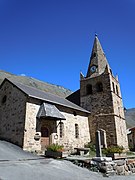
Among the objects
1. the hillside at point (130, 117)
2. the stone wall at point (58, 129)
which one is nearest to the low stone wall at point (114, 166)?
the stone wall at point (58, 129)

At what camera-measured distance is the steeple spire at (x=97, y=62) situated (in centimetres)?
2628

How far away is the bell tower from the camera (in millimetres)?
21938

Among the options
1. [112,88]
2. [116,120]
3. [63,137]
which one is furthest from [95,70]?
[63,137]

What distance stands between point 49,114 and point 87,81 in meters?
12.3

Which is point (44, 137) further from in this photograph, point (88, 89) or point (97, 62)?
point (97, 62)

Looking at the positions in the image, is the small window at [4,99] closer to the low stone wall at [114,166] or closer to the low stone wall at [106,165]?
the low stone wall at [106,165]

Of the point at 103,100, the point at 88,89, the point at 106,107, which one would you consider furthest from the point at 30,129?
the point at 88,89

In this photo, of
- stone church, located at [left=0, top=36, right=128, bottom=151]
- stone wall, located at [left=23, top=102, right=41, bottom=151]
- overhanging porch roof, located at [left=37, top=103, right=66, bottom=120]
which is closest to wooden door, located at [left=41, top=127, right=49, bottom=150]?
stone church, located at [left=0, top=36, right=128, bottom=151]

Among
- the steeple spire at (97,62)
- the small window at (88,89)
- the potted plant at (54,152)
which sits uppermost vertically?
the steeple spire at (97,62)

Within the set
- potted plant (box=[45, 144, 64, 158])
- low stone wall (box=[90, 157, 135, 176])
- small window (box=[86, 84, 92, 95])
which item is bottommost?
low stone wall (box=[90, 157, 135, 176])

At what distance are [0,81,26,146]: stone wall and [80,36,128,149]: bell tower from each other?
413 inches

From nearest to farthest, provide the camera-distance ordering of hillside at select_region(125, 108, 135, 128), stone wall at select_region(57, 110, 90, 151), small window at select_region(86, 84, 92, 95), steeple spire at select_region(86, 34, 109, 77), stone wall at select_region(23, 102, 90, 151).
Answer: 1. stone wall at select_region(23, 102, 90, 151)
2. stone wall at select_region(57, 110, 90, 151)
3. small window at select_region(86, 84, 92, 95)
4. steeple spire at select_region(86, 34, 109, 77)
5. hillside at select_region(125, 108, 135, 128)

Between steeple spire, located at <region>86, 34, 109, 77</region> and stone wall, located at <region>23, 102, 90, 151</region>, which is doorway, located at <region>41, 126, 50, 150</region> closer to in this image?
stone wall, located at <region>23, 102, 90, 151</region>

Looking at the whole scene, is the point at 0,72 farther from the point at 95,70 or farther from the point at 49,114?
the point at 49,114
